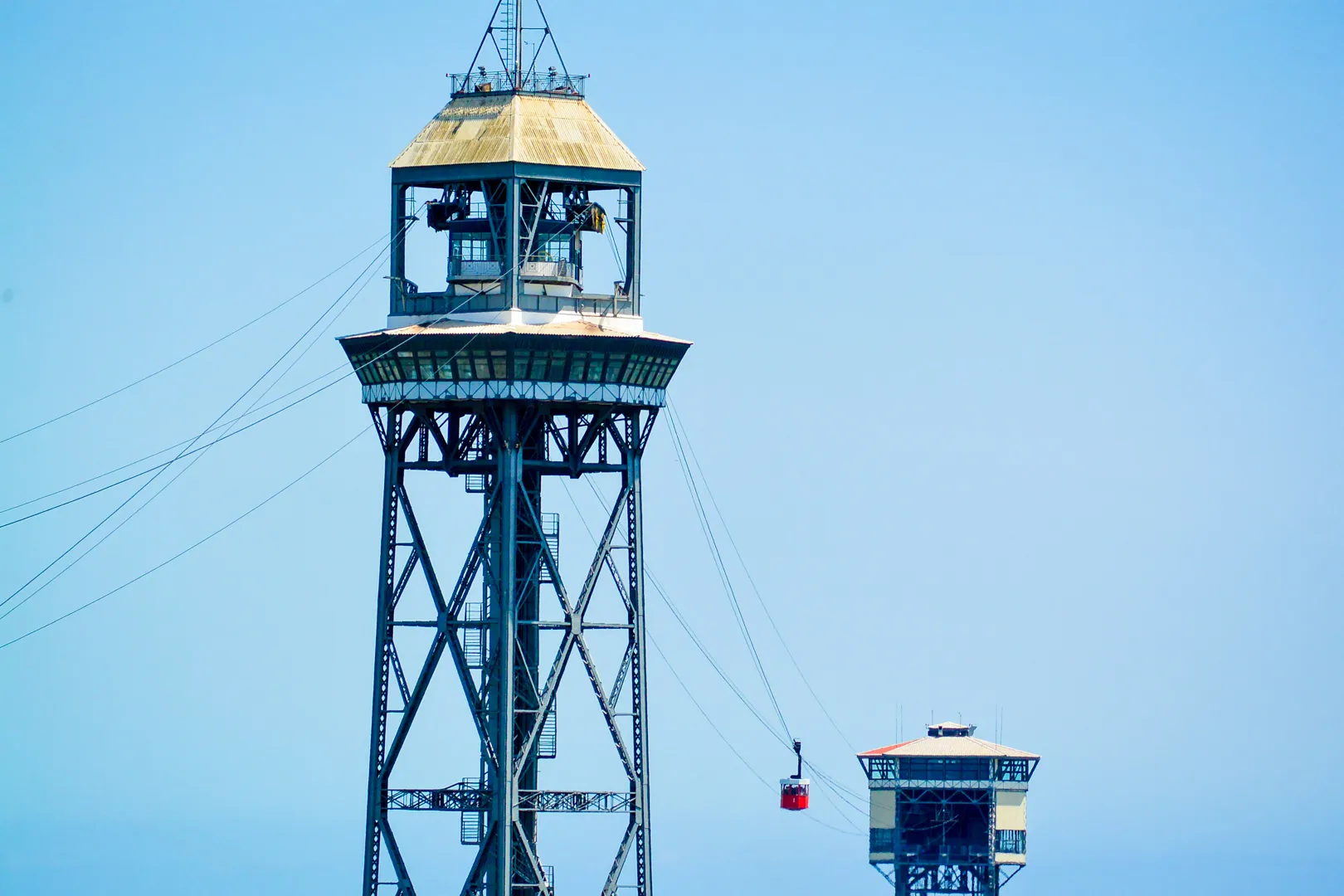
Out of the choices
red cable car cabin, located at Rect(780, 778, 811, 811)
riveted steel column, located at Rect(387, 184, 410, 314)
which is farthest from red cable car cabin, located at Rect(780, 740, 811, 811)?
riveted steel column, located at Rect(387, 184, 410, 314)

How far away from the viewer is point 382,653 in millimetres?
118562

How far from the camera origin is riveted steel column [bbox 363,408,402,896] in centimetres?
11819

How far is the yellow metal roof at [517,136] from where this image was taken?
11750 cm

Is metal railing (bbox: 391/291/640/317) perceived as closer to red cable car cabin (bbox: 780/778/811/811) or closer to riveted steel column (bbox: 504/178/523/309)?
riveted steel column (bbox: 504/178/523/309)

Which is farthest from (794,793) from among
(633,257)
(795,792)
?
(633,257)

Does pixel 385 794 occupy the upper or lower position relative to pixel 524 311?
lower

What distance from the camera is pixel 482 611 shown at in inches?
4658

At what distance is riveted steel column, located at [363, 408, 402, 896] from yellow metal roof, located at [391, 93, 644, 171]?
11.1 meters

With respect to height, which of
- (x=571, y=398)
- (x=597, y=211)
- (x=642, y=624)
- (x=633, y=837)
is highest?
(x=597, y=211)

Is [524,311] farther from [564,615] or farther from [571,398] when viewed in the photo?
[564,615]

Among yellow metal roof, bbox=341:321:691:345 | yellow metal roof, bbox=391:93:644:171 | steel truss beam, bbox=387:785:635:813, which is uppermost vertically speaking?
yellow metal roof, bbox=391:93:644:171

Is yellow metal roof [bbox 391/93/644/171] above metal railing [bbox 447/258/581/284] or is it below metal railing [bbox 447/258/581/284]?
above

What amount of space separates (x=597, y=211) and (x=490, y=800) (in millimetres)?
25080

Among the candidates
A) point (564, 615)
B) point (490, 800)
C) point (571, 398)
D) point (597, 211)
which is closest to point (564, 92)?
point (597, 211)
